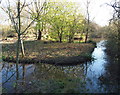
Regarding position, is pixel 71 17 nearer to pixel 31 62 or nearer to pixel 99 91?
pixel 31 62

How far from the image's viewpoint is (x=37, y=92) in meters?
4.29

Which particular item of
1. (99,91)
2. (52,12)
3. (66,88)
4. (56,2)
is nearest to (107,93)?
(99,91)

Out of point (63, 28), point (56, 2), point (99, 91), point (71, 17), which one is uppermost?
point (56, 2)

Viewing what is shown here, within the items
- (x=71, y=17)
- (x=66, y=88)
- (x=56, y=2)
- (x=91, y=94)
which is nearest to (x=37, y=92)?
(x=66, y=88)

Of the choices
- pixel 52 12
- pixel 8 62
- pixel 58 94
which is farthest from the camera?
pixel 52 12

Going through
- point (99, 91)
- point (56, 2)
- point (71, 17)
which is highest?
point (56, 2)

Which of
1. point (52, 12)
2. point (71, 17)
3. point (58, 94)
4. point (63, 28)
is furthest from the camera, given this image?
point (63, 28)

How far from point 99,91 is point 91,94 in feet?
1.71

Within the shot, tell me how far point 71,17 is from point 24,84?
43.2ft

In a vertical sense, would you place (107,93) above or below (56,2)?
below

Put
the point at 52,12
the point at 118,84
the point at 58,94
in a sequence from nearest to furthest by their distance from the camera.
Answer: the point at 58,94, the point at 118,84, the point at 52,12

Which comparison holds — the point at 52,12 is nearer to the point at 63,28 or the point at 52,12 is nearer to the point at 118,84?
the point at 63,28

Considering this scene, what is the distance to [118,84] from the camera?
4.95 metres

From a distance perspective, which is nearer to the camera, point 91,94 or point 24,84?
point 91,94
